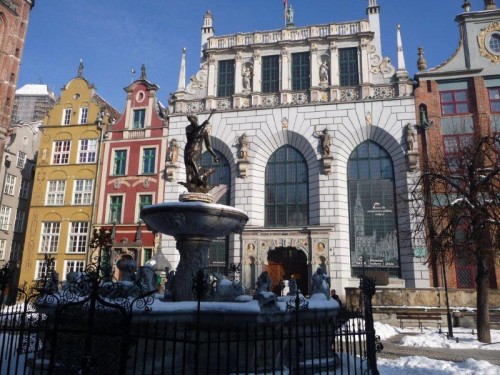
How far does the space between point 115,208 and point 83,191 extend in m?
3.11

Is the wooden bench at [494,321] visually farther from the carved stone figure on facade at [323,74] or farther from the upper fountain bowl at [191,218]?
the carved stone figure on facade at [323,74]

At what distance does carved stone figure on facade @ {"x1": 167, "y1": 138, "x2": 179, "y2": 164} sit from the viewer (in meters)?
29.6

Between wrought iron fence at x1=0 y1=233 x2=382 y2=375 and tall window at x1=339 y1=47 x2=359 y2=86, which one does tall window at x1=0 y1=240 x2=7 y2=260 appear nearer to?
tall window at x1=339 y1=47 x2=359 y2=86

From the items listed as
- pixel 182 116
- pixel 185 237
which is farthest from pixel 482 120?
pixel 185 237

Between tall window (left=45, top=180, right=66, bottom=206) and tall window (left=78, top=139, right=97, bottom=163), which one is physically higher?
tall window (left=78, top=139, right=97, bottom=163)

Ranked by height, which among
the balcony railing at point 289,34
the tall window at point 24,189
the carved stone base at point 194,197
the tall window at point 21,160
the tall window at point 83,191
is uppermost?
the balcony railing at point 289,34

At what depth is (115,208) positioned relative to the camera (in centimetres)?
3033

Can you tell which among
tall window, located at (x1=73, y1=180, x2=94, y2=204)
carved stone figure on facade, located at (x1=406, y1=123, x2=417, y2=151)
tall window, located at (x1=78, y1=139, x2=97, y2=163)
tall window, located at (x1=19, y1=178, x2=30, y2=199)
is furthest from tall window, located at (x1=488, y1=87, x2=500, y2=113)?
tall window, located at (x1=19, y1=178, x2=30, y2=199)

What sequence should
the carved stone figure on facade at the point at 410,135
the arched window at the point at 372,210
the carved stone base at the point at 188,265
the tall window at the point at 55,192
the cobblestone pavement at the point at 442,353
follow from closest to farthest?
the carved stone base at the point at 188,265 → the cobblestone pavement at the point at 442,353 → the arched window at the point at 372,210 → the carved stone figure on facade at the point at 410,135 → the tall window at the point at 55,192

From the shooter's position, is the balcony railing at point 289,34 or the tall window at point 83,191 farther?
the tall window at point 83,191

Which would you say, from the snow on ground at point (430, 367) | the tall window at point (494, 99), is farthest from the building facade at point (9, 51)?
the tall window at point (494, 99)

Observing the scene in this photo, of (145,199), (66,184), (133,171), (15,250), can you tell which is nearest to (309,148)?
(145,199)

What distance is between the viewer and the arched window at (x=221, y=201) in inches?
1101

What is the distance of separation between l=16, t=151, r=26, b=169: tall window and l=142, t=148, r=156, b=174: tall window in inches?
583
